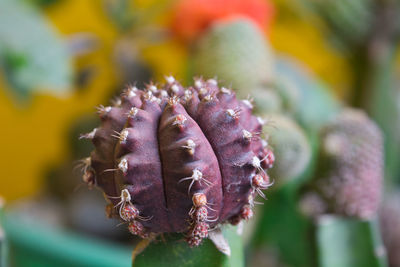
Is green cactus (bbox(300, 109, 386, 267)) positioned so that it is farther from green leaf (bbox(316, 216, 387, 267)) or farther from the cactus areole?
the cactus areole

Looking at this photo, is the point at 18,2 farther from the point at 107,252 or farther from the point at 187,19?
the point at 107,252

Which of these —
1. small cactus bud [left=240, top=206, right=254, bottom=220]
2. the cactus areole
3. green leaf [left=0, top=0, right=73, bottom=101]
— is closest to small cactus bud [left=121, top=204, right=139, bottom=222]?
the cactus areole

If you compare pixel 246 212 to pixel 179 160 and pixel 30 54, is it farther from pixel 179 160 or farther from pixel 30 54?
pixel 30 54

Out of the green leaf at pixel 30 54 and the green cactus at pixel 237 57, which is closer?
the green cactus at pixel 237 57

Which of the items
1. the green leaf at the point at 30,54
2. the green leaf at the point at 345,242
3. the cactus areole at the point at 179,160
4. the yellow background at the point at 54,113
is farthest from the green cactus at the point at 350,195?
the yellow background at the point at 54,113

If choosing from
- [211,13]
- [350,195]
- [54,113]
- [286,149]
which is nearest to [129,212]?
[286,149]

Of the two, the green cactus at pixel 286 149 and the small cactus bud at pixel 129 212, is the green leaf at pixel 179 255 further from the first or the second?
the green cactus at pixel 286 149
